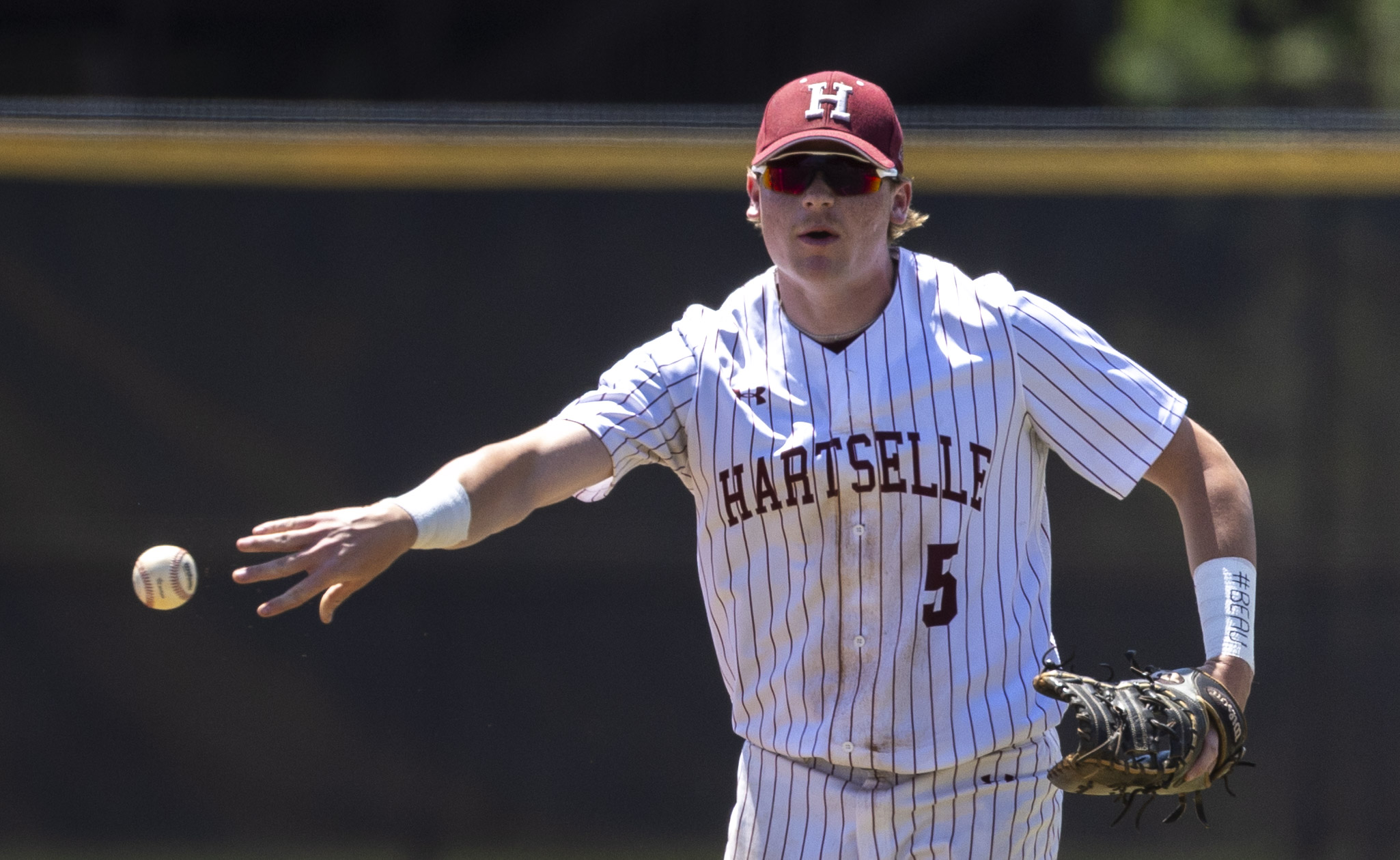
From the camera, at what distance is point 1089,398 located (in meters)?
2.38

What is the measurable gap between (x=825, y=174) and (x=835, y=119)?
102 millimetres

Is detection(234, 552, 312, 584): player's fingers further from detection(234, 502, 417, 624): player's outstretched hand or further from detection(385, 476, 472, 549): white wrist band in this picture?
detection(385, 476, 472, 549): white wrist band

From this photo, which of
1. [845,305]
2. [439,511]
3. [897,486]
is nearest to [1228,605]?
[897,486]

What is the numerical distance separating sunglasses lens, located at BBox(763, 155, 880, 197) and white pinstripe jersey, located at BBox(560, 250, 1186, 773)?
19cm

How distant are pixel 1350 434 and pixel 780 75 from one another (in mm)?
4964

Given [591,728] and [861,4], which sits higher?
[861,4]

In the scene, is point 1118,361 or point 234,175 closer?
point 1118,361

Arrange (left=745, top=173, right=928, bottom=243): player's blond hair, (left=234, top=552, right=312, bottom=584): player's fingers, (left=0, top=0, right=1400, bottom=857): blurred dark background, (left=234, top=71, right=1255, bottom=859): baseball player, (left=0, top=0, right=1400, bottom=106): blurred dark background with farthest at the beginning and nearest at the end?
(left=0, top=0, right=1400, bottom=106): blurred dark background, (left=0, top=0, right=1400, bottom=857): blurred dark background, (left=745, top=173, right=928, bottom=243): player's blond hair, (left=234, top=71, right=1255, bottom=859): baseball player, (left=234, top=552, right=312, bottom=584): player's fingers

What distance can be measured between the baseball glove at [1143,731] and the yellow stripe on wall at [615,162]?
7.49 feet

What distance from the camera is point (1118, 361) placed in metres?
2.40

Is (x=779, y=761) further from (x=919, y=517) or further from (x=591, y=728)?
(x=591, y=728)

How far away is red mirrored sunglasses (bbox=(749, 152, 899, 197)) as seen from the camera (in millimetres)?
2338

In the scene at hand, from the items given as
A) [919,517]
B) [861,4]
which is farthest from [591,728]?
[861,4]

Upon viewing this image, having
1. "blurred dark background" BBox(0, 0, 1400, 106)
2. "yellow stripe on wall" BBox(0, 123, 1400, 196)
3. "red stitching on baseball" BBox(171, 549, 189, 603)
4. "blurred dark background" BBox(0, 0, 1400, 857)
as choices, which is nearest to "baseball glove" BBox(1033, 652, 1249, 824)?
"red stitching on baseball" BBox(171, 549, 189, 603)
